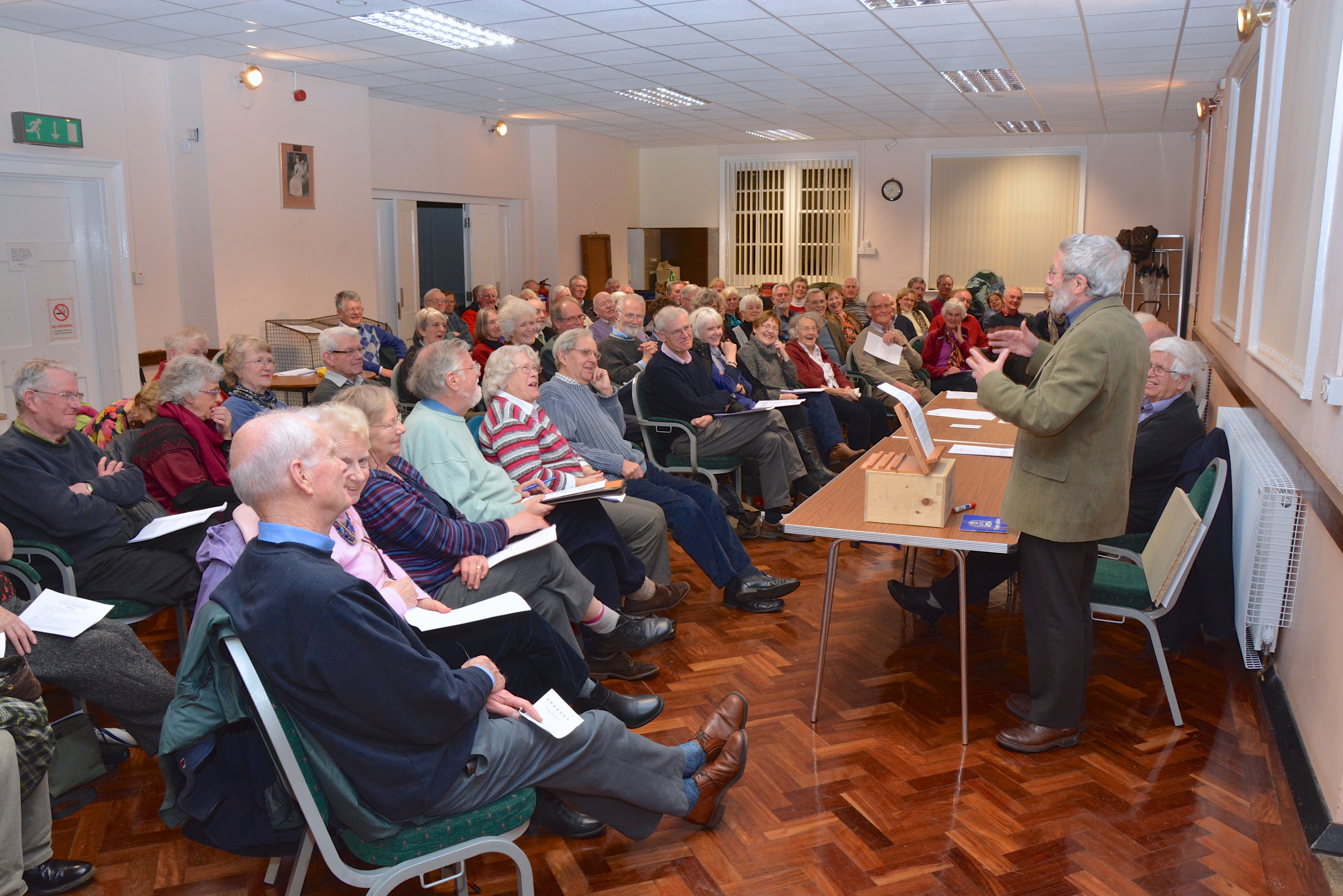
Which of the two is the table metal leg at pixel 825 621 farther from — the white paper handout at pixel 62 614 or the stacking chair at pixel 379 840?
the white paper handout at pixel 62 614

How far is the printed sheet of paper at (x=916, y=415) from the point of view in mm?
3014

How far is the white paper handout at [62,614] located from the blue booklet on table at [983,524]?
251cm

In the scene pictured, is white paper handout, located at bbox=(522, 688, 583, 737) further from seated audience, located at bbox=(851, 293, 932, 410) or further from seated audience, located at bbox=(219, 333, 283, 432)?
seated audience, located at bbox=(851, 293, 932, 410)

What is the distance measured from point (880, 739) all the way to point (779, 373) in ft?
11.9

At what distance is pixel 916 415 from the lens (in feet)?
10.2

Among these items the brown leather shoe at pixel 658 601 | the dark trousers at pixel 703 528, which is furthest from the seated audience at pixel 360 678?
the dark trousers at pixel 703 528

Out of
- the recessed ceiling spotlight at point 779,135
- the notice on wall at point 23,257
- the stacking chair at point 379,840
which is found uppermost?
the recessed ceiling spotlight at point 779,135

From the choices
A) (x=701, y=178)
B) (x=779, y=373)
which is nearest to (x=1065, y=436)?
(x=779, y=373)

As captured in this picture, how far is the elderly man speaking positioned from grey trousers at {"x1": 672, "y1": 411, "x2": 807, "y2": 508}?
2.31m

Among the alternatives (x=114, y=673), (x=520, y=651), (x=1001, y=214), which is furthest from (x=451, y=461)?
(x=1001, y=214)

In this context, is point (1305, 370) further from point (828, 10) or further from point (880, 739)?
point (828, 10)

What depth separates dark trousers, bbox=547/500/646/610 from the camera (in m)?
3.56

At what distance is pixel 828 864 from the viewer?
2.44m

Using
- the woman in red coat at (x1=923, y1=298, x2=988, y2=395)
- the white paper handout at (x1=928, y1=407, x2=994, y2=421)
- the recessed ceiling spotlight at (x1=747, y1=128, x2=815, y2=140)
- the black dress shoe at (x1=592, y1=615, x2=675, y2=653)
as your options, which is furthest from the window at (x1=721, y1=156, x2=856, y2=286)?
the black dress shoe at (x1=592, y1=615, x2=675, y2=653)
